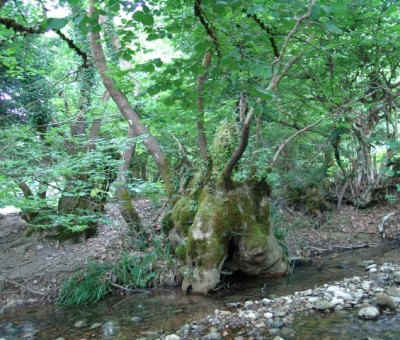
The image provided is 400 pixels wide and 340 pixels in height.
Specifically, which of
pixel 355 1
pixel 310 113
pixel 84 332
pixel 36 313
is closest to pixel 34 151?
pixel 84 332

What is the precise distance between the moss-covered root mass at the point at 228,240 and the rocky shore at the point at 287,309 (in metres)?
0.91

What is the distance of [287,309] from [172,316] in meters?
1.60

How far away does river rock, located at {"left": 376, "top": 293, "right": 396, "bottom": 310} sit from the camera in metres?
3.81

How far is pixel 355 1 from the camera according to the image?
13.4ft

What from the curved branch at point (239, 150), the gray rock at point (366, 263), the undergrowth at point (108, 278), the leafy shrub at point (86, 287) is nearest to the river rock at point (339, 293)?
the gray rock at point (366, 263)

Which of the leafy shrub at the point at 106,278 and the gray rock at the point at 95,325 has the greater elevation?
the leafy shrub at the point at 106,278

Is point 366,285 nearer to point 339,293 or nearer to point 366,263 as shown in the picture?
point 339,293

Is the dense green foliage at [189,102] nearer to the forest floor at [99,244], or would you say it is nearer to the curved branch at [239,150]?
the curved branch at [239,150]

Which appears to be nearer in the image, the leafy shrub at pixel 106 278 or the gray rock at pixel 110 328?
the gray rock at pixel 110 328

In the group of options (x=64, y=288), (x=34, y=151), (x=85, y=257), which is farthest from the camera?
(x=85, y=257)

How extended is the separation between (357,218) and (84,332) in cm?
872

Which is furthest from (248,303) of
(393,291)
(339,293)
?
(393,291)

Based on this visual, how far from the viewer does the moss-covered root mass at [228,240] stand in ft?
17.8

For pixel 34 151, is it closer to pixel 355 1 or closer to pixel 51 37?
pixel 355 1
